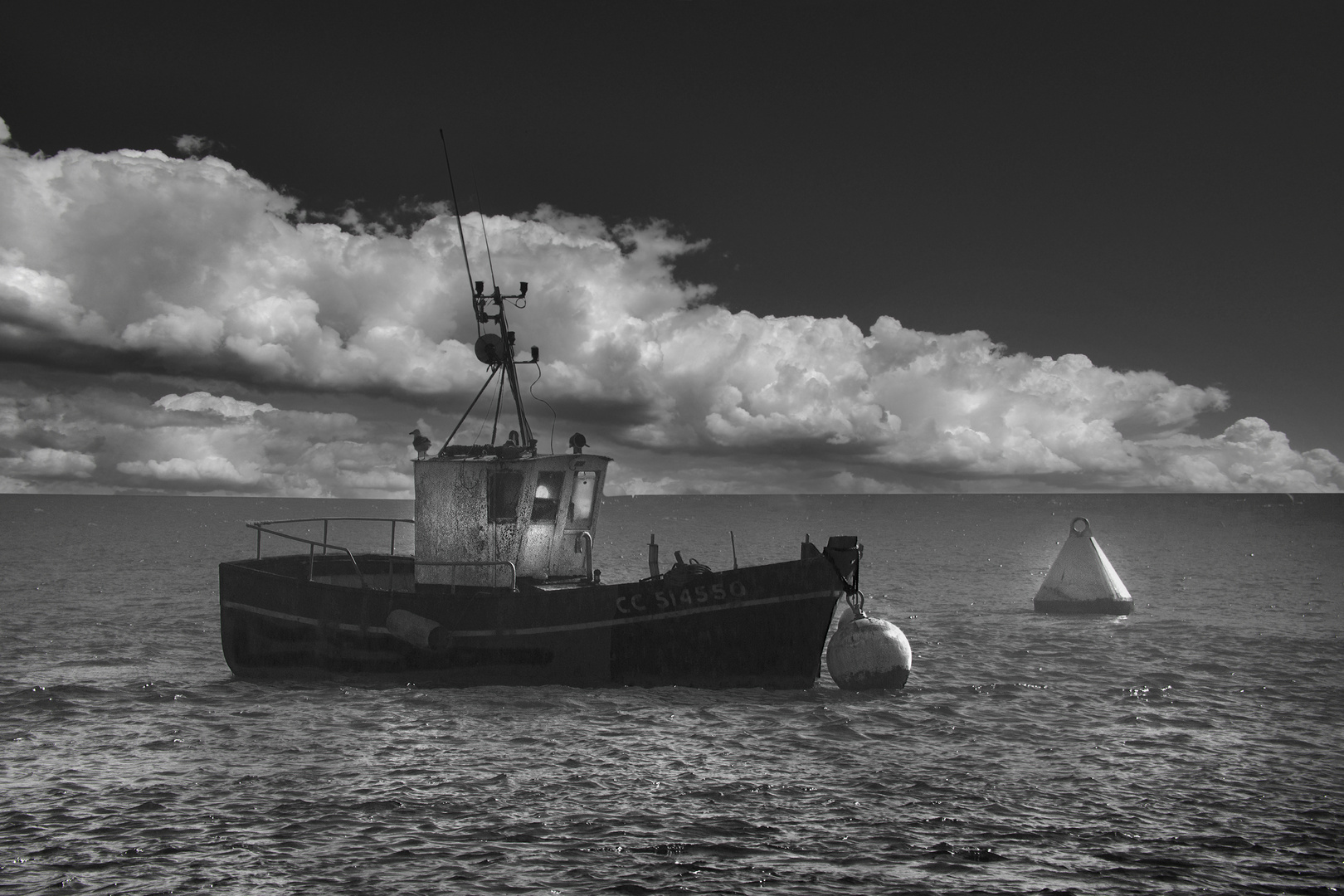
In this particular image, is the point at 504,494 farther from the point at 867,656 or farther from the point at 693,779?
the point at 693,779

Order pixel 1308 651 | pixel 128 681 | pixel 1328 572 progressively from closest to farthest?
1. pixel 128 681
2. pixel 1308 651
3. pixel 1328 572

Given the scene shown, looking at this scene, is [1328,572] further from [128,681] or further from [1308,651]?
[128,681]

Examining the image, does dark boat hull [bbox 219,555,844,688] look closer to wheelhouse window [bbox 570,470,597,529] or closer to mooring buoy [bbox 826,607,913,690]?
mooring buoy [bbox 826,607,913,690]

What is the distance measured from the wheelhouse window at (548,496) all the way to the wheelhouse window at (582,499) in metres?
0.31

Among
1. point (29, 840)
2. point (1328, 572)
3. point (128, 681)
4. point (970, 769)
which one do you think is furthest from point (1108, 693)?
point (1328, 572)

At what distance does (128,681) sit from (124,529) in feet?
393

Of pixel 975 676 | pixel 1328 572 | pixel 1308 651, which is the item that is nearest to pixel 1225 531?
pixel 1328 572

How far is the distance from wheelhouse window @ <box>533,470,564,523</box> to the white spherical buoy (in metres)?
5.66

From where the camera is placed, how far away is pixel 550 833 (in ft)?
32.0

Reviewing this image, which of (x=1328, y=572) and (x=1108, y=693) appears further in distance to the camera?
(x=1328, y=572)

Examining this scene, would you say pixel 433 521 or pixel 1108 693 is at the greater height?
pixel 433 521

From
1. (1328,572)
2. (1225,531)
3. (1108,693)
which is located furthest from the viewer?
(1225,531)

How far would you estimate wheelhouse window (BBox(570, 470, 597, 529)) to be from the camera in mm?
18594

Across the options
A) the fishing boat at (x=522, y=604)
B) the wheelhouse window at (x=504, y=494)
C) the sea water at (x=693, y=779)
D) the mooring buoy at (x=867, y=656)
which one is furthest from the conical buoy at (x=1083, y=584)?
the wheelhouse window at (x=504, y=494)
